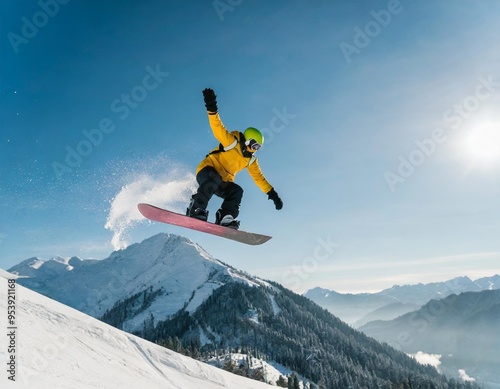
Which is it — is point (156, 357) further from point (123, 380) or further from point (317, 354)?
point (317, 354)

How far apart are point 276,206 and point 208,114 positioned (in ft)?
13.1

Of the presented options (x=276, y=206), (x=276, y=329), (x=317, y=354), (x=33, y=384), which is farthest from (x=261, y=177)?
(x=276, y=329)

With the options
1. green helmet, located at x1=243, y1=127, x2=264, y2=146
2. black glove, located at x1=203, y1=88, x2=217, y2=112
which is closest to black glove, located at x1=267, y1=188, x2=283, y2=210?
green helmet, located at x1=243, y1=127, x2=264, y2=146

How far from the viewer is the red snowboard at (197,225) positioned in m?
10.7

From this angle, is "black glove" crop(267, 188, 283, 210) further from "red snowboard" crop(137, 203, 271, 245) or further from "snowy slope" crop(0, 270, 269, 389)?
"snowy slope" crop(0, 270, 269, 389)

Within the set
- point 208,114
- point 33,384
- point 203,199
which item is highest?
point 208,114

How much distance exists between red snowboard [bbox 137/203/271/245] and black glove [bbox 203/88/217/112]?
124 inches

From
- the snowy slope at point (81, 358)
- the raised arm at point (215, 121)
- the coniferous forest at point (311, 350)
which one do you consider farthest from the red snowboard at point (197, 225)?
the coniferous forest at point (311, 350)

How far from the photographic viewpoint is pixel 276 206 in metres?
12.1

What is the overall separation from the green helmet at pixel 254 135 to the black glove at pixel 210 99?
3.94 feet

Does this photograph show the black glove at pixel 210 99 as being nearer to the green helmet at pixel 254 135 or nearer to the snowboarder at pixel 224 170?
the snowboarder at pixel 224 170

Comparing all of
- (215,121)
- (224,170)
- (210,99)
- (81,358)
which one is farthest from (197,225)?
(81,358)

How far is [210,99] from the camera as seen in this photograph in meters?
9.15

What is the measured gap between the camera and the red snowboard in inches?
422
